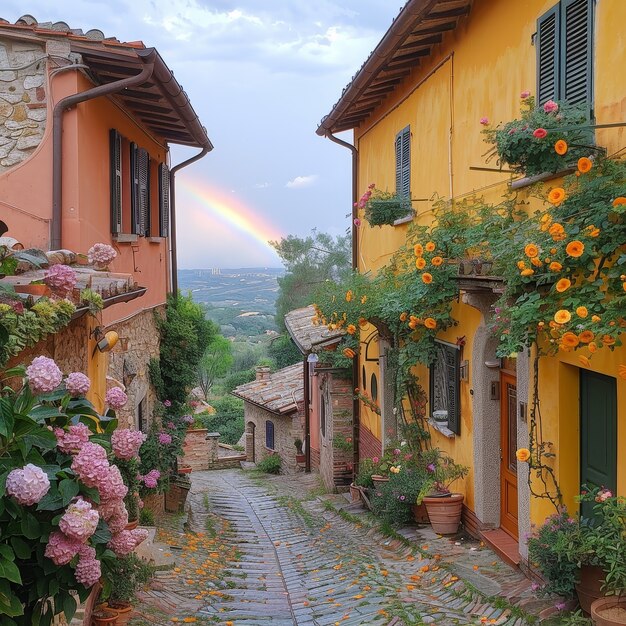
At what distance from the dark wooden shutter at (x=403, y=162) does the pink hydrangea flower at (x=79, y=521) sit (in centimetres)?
926

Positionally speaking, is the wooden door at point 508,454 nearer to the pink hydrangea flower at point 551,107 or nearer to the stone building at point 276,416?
the pink hydrangea flower at point 551,107

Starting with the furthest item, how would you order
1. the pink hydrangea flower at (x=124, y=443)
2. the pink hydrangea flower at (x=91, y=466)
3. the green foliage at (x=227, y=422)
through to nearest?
the green foliage at (x=227, y=422)
the pink hydrangea flower at (x=124, y=443)
the pink hydrangea flower at (x=91, y=466)

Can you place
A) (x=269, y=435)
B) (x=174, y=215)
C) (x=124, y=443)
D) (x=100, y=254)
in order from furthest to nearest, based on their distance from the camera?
1. (x=269, y=435)
2. (x=174, y=215)
3. (x=100, y=254)
4. (x=124, y=443)

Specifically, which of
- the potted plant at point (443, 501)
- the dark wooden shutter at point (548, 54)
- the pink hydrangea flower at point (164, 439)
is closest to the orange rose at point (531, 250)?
the dark wooden shutter at point (548, 54)

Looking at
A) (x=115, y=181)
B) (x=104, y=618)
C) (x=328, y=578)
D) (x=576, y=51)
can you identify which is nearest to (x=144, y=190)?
(x=115, y=181)

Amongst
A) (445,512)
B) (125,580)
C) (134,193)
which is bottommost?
(445,512)

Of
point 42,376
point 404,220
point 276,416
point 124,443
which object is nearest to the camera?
point 42,376

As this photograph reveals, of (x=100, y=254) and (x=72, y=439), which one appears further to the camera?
(x=100, y=254)

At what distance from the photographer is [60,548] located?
328 centimetres

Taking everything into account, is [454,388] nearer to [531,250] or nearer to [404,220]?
[404,220]

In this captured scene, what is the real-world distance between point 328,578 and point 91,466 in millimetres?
6473

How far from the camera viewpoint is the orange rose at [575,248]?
5.07m

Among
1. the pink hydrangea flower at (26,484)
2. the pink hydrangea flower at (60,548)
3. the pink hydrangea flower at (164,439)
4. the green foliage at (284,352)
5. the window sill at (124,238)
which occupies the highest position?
the window sill at (124,238)

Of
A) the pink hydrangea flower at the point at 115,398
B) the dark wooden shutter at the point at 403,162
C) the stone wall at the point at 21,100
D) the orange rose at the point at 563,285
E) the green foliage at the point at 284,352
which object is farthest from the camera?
the green foliage at the point at 284,352
